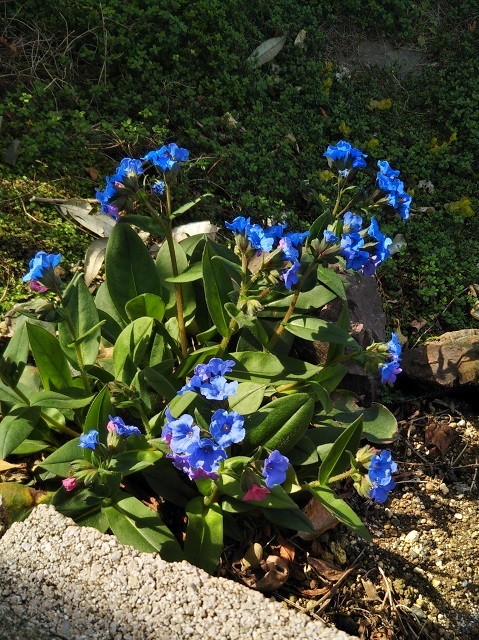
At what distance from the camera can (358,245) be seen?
2.24 meters

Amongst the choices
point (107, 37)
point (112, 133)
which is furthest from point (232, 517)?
point (107, 37)

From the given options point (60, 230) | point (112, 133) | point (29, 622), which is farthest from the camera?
point (112, 133)

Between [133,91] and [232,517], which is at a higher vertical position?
[133,91]

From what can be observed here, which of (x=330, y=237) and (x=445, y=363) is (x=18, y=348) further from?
(x=445, y=363)

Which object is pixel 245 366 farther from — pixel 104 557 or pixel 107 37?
pixel 107 37

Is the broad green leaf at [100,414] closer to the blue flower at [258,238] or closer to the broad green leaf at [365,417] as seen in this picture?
the blue flower at [258,238]

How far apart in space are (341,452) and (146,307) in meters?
0.95

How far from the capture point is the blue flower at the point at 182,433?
1.86 meters

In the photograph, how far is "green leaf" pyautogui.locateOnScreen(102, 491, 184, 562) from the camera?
7.18ft

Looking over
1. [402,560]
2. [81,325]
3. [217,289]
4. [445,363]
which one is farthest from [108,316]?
[445,363]

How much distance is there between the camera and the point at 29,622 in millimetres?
1762

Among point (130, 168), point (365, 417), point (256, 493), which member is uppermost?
point (130, 168)

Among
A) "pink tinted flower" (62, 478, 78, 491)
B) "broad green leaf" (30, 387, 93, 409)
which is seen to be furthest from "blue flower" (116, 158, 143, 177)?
"pink tinted flower" (62, 478, 78, 491)

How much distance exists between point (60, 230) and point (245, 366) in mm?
1303
